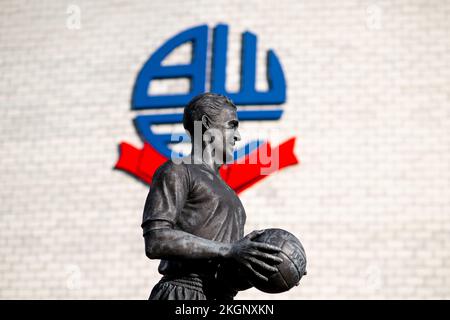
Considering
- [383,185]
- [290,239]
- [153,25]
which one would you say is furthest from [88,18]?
[290,239]

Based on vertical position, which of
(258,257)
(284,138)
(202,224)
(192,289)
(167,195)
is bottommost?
(192,289)

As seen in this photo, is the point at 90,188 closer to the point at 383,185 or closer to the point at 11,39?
the point at 11,39

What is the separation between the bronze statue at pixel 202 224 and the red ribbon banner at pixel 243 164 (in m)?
6.17

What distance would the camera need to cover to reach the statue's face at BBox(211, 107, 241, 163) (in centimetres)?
375

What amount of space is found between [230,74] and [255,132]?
1.02 m

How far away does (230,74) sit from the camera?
1086 centimetres

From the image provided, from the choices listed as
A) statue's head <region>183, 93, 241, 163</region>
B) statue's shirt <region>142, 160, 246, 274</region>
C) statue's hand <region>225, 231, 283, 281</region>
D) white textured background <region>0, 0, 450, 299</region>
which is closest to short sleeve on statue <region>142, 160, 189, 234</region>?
statue's shirt <region>142, 160, 246, 274</region>

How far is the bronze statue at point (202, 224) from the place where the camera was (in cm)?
326

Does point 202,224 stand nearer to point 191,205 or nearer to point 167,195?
point 191,205

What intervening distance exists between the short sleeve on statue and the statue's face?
0.27 metres

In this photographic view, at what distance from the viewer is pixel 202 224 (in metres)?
3.52

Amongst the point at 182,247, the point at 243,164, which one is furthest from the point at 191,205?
the point at 243,164

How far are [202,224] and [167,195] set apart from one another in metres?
0.22

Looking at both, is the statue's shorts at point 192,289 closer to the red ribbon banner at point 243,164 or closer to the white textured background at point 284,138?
the white textured background at point 284,138
